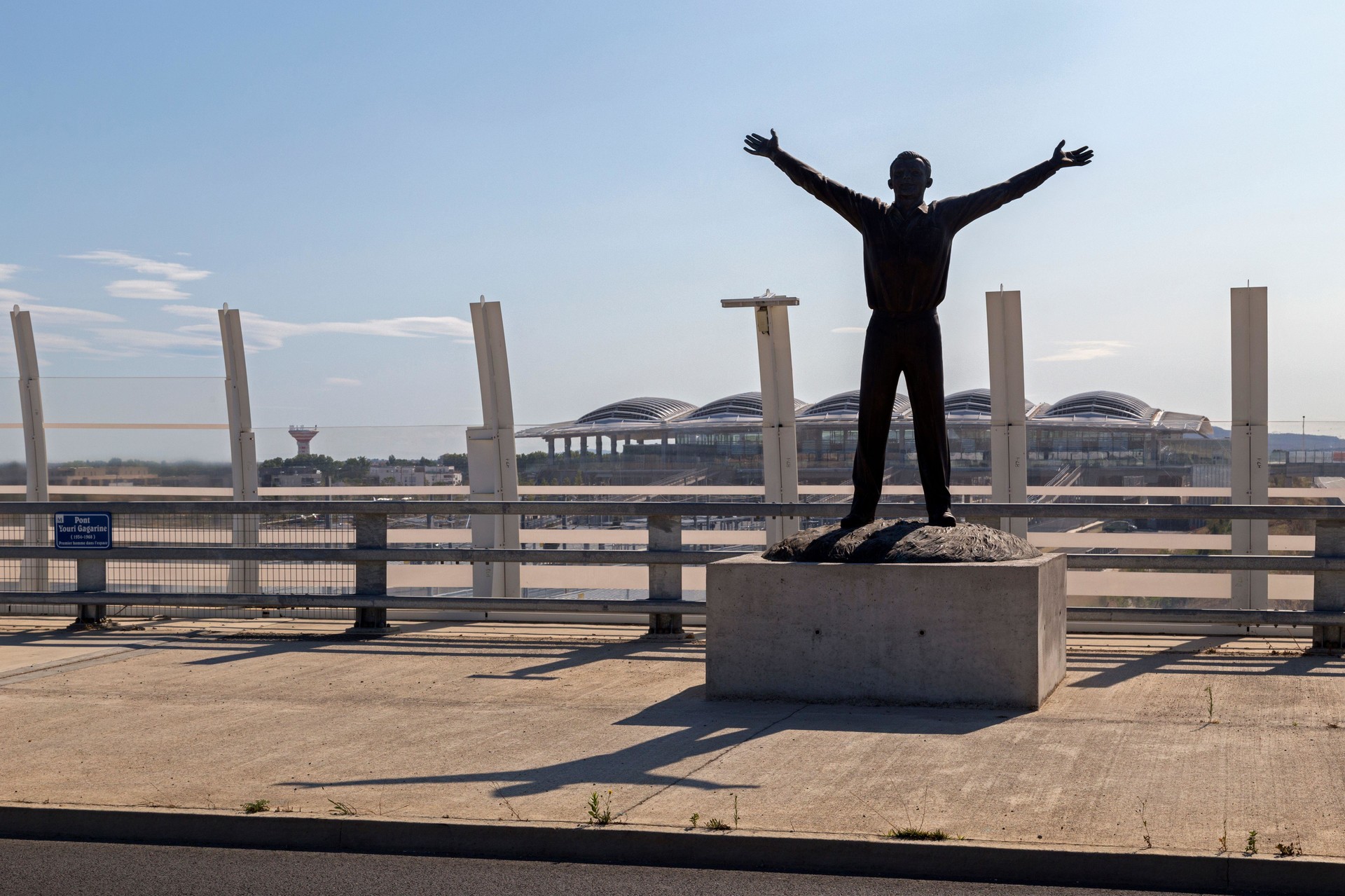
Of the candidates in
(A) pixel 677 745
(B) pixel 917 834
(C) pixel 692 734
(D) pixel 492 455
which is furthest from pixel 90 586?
(B) pixel 917 834

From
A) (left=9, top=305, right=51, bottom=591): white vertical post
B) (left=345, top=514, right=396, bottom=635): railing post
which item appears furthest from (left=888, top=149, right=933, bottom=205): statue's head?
(left=9, top=305, right=51, bottom=591): white vertical post

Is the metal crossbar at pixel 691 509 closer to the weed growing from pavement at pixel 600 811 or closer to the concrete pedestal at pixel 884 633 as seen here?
the concrete pedestal at pixel 884 633

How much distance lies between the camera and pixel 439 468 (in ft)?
41.7

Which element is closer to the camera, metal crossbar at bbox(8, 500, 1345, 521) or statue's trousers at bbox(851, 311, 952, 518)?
statue's trousers at bbox(851, 311, 952, 518)

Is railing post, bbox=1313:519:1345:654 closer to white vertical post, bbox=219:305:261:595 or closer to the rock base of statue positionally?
the rock base of statue

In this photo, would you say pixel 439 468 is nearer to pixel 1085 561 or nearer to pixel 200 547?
pixel 200 547

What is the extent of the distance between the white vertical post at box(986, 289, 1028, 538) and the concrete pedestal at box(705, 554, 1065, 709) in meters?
2.85

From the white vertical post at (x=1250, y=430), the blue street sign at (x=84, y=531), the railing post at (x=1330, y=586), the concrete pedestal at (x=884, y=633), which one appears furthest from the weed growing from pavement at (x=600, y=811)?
the blue street sign at (x=84, y=531)

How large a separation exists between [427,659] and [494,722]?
95.9 inches

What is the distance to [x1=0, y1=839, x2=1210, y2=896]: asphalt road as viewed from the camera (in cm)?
473

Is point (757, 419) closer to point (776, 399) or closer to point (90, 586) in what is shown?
point (776, 399)

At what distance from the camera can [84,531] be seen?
11.3 meters

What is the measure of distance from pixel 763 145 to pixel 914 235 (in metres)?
1.15

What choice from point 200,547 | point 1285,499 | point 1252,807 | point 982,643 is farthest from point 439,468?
point 1252,807
